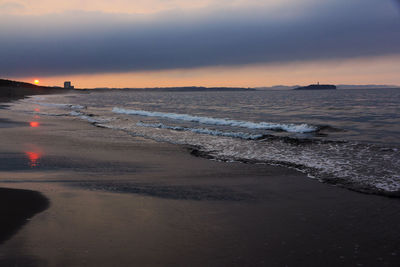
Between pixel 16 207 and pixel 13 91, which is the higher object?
pixel 13 91

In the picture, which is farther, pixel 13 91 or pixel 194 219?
pixel 13 91

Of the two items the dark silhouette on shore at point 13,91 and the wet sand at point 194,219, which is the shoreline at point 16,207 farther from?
the dark silhouette on shore at point 13,91

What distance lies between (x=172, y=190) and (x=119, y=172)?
2284 mm

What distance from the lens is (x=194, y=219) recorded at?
5.23 metres

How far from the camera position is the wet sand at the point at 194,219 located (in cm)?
399

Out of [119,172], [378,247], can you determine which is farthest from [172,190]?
[378,247]

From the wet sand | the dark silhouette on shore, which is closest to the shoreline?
the wet sand

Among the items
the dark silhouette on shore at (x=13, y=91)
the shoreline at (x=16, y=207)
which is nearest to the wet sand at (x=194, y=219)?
the shoreline at (x=16, y=207)

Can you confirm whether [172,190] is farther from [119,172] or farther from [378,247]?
[378,247]

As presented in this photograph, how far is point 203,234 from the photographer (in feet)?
15.2

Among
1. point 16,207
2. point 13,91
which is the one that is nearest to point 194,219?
point 16,207

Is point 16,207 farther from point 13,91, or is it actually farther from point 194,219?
point 13,91

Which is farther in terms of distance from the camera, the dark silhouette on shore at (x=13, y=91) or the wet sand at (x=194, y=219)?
the dark silhouette on shore at (x=13, y=91)

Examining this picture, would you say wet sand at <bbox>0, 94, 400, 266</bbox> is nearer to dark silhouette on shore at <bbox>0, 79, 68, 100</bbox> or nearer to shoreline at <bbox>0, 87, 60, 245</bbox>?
shoreline at <bbox>0, 87, 60, 245</bbox>
